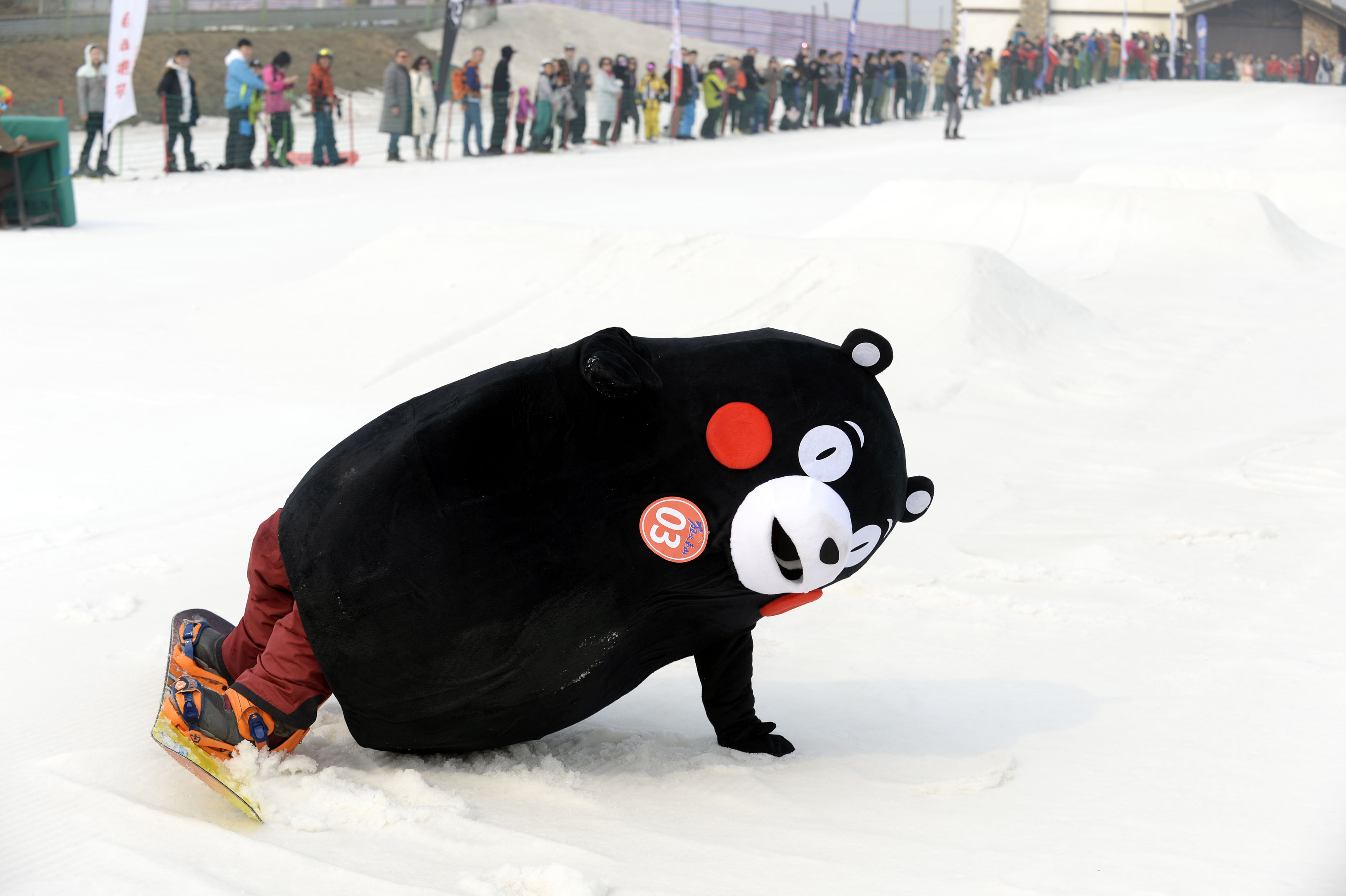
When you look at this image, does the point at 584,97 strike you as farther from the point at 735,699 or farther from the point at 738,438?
the point at 738,438

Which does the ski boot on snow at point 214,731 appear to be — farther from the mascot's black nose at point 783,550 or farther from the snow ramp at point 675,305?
the snow ramp at point 675,305

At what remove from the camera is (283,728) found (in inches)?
110

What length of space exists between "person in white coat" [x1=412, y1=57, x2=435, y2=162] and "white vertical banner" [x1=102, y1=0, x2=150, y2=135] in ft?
15.3

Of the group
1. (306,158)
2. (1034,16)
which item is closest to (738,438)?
(306,158)

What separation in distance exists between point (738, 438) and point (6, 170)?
12045mm

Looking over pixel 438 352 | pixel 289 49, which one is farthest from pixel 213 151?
pixel 438 352

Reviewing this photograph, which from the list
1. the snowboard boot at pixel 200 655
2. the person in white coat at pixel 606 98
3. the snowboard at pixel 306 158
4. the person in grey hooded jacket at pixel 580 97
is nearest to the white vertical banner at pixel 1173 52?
the person in white coat at pixel 606 98

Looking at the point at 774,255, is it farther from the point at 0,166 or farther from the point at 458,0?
the point at 458,0

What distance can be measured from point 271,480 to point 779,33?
46925mm

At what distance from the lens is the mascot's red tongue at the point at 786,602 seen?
2818mm

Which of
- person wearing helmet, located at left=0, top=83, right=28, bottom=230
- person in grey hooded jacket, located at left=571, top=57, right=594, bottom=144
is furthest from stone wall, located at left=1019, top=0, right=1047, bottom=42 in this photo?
person wearing helmet, located at left=0, top=83, right=28, bottom=230

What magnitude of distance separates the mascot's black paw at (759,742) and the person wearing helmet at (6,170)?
11107 millimetres

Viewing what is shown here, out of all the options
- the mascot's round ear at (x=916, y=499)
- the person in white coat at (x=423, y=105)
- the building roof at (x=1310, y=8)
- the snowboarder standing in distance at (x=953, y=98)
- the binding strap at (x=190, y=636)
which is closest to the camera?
the mascot's round ear at (x=916, y=499)

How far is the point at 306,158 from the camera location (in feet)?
62.1
